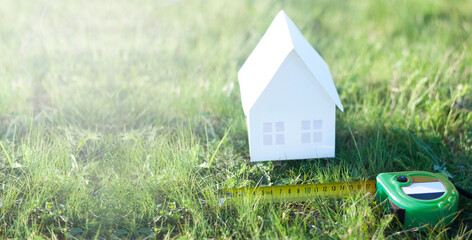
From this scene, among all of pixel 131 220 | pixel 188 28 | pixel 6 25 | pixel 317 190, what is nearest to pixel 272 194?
pixel 317 190

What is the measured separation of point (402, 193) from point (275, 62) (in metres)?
1.08

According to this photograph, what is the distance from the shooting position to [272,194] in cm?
270

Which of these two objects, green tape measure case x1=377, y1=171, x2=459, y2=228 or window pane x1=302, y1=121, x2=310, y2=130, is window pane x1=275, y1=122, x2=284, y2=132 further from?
green tape measure case x1=377, y1=171, x2=459, y2=228

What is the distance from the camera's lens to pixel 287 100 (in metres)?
2.77

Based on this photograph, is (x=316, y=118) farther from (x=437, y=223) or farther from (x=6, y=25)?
(x=6, y=25)

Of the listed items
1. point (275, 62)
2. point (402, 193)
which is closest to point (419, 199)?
point (402, 193)

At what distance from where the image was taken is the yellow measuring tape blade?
2.69 m

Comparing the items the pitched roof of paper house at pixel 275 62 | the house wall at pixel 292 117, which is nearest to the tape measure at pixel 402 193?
the house wall at pixel 292 117

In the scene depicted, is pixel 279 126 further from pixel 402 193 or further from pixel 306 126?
pixel 402 193

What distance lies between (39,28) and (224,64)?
2.22 m

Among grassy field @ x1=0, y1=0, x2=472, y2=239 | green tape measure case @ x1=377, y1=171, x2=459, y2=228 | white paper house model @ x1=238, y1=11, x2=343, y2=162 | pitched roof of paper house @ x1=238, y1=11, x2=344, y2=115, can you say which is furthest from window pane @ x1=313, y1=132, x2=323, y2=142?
green tape measure case @ x1=377, y1=171, x2=459, y2=228

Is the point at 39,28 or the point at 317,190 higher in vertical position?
the point at 39,28

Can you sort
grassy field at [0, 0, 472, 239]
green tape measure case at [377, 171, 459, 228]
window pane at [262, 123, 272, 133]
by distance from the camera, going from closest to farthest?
green tape measure case at [377, 171, 459, 228] → grassy field at [0, 0, 472, 239] → window pane at [262, 123, 272, 133]

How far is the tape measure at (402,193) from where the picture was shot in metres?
2.43
